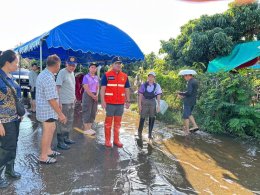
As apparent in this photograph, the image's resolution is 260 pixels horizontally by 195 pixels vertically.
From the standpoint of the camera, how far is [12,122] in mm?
3992

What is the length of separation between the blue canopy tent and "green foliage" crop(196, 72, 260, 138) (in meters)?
2.48

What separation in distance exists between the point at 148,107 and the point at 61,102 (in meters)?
2.22

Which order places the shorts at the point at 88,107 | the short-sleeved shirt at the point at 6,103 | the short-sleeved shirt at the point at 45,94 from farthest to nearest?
the shorts at the point at 88,107 → the short-sleeved shirt at the point at 45,94 → the short-sleeved shirt at the point at 6,103

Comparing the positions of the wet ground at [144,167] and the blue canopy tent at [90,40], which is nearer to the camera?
the wet ground at [144,167]

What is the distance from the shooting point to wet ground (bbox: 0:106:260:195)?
4148 millimetres

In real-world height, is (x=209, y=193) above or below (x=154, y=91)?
below

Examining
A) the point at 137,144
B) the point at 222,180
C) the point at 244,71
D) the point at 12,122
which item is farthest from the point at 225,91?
the point at 12,122

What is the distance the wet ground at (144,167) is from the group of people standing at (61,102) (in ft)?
0.95

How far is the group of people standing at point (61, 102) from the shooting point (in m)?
3.95

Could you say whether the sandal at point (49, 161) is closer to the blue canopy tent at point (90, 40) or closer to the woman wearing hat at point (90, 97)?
the woman wearing hat at point (90, 97)

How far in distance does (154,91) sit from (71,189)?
12.1 feet

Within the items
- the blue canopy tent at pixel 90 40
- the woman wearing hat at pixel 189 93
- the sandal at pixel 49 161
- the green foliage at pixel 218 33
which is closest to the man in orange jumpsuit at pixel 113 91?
the sandal at pixel 49 161

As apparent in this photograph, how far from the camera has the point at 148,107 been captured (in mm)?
7121

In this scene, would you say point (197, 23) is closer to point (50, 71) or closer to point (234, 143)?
point (234, 143)
